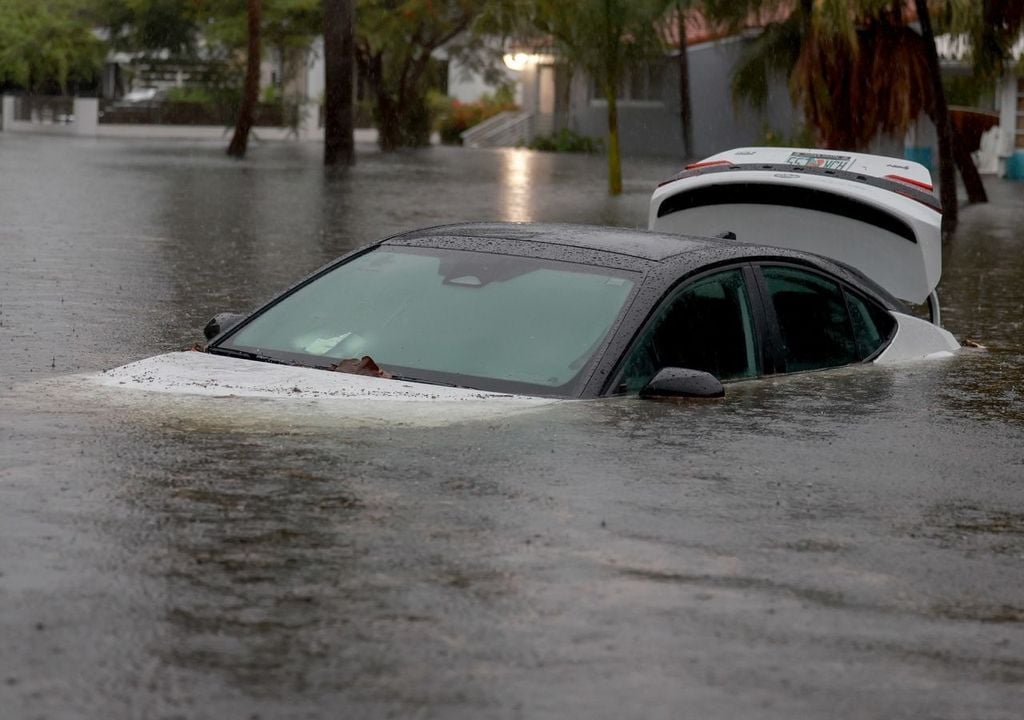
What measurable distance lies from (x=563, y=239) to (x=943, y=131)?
72.5 feet

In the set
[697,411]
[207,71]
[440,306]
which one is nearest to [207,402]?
[440,306]

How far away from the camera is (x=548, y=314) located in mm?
8281

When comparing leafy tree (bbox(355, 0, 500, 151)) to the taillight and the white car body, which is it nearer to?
the taillight

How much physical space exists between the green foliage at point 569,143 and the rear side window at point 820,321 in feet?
176

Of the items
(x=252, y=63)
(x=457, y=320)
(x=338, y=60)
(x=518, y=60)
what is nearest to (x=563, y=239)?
(x=457, y=320)

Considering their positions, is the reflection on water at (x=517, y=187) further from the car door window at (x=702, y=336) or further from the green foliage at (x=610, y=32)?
the car door window at (x=702, y=336)

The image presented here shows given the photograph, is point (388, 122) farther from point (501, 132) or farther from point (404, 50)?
point (501, 132)

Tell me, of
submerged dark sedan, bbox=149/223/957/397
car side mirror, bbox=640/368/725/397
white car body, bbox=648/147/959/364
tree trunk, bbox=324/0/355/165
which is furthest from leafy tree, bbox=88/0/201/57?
car side mirror, bbox=640/368/725/397

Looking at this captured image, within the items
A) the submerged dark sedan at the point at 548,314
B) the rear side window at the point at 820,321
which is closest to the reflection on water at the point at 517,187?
the rear side window at the point at 820,321

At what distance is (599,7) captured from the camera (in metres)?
35.8

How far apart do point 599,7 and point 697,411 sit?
1109 inches

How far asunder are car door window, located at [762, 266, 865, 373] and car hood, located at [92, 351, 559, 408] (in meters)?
1.59

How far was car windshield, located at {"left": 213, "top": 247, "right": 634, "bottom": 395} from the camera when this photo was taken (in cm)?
816

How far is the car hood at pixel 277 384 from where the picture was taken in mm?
7902
